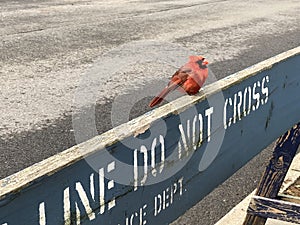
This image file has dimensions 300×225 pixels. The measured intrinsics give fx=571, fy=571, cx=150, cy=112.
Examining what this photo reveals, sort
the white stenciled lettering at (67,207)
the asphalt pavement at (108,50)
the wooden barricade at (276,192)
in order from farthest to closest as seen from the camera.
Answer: the asphalt pavement at (108,50), the wooden barricade at (276,192), the white stenciled lettering at (67,207)

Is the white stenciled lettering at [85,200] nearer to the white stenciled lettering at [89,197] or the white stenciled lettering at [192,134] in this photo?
the white stenciled lettering at [89,197]

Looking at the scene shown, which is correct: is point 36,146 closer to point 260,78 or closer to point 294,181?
point 294,181

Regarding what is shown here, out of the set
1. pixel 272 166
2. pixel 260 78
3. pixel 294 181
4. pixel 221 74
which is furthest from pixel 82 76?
pixel 260 78

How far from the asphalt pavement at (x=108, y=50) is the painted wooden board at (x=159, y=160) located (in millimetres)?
1604

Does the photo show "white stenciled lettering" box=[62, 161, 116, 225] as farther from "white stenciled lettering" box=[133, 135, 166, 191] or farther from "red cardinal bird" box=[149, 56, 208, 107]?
"red cardinal bird" box=[149, 56, 208, 107]

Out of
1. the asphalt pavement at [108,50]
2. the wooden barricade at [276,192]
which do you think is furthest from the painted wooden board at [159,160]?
the asphalt pavement at [108,50]

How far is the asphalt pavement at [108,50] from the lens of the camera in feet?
15.3

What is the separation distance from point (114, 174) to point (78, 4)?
13.1 m

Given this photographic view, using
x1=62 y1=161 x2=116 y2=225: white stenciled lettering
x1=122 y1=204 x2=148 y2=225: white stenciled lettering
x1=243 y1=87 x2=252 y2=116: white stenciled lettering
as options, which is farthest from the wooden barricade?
x1=62 y1=161 x2=116 y2=225: white stenciled lettering

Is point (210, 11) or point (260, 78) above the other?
point (260, 78)

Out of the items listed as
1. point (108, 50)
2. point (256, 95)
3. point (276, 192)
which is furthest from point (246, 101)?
point (108, 50)

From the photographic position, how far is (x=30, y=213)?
121 centimetres

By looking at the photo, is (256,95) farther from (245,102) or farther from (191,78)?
(191,78)

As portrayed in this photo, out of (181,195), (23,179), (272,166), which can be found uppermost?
(23,179)
